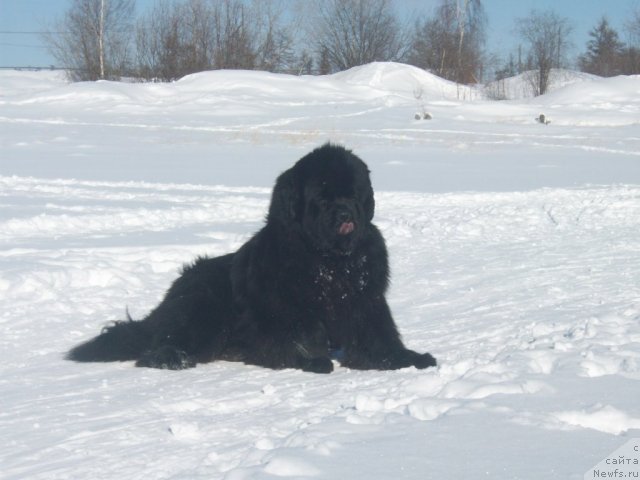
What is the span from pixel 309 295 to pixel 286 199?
594mm

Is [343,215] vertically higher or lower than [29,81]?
lower

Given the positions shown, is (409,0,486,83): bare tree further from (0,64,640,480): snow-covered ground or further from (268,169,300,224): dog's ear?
(268,169,300,224): dog's ear

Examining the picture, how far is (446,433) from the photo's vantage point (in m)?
3.41

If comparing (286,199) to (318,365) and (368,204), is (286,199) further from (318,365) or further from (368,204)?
(318,365)

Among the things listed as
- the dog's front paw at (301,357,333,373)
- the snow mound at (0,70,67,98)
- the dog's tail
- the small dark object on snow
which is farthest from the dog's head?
the snow mound at (0,70,67,98)

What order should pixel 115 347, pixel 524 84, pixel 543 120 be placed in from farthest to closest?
pixel 524 84, pixel 543 120, pixel 115 347

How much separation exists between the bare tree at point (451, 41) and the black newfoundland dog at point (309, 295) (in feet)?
161

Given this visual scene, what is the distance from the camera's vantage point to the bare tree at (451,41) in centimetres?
5325

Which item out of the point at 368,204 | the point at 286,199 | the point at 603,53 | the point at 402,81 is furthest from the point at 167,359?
the point at 603,53

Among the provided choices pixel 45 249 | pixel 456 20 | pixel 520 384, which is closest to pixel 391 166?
pixel 45 249

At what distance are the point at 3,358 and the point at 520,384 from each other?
3.42 metres

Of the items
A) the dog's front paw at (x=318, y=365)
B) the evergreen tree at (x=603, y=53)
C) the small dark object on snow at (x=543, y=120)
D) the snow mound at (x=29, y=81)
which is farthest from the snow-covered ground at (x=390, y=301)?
the evergreen tree at (x=603, y=53)

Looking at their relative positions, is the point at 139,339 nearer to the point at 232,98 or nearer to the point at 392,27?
the point at 232,98

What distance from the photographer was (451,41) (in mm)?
55531
